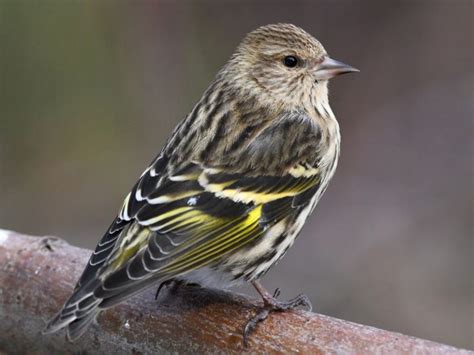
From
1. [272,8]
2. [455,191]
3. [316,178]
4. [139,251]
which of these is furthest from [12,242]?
[272,8]

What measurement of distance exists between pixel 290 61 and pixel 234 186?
1086 mm

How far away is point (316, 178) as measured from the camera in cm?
A: 479

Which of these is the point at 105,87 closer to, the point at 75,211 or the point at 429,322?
the point at 75,211

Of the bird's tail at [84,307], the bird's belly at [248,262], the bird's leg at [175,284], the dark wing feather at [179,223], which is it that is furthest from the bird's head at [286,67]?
the bird's tail at [84,307]

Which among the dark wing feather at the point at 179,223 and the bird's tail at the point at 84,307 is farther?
the dark wing feather at the point at 179,223

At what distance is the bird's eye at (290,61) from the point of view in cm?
517

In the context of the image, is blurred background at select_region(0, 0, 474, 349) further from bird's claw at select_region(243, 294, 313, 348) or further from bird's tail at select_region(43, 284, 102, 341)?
bird's tail at select_region(43, 284, 102, 341)

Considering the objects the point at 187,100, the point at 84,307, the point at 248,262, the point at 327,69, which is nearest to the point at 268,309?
the point at 248,262

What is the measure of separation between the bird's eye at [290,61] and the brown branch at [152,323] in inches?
55.1

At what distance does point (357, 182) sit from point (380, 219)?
0.97 meters

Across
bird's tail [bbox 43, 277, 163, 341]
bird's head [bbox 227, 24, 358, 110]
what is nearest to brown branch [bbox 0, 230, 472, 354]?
bird's tail [bbox 43, 277, 163, 341]

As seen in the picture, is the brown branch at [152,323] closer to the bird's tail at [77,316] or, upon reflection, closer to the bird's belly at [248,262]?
the bird's belly at [248,262]

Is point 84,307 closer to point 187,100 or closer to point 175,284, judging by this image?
point 175,284

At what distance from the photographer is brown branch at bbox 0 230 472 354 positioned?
3854 mm
